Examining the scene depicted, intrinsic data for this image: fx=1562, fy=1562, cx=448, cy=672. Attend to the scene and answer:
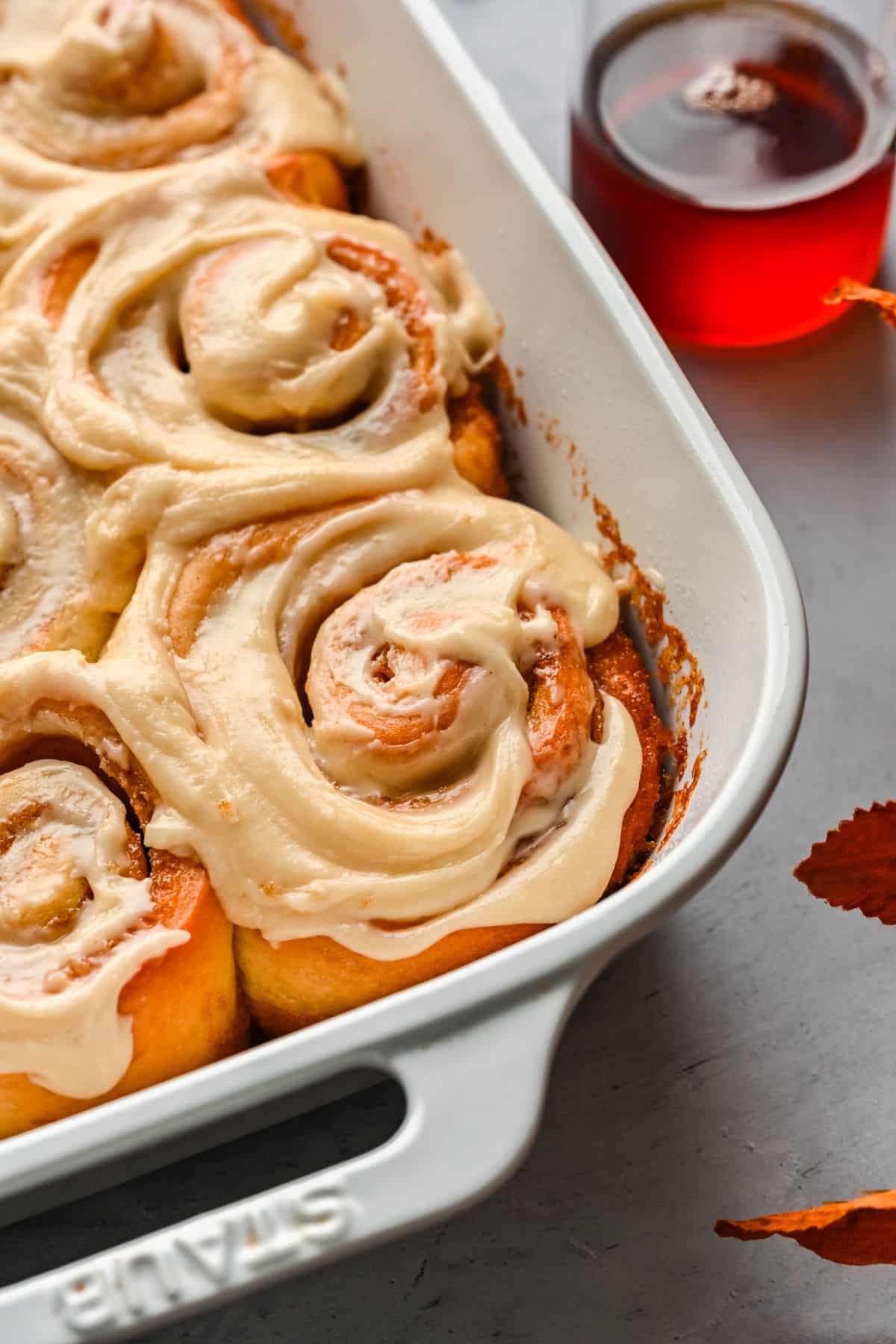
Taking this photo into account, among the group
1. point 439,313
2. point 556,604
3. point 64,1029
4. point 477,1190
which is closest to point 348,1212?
Answer: point 477,1190

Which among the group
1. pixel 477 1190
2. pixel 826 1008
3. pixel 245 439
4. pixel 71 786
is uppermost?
pixel 245 439

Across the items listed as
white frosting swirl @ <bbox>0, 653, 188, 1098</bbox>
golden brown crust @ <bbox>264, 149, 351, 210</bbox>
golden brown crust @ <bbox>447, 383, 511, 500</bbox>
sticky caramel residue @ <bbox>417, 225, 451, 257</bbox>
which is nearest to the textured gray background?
white frosting swirl @ <bbox>0, 653, 188, 1098</bbox>

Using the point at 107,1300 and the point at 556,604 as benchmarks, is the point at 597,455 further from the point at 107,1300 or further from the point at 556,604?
the point at 107,1300

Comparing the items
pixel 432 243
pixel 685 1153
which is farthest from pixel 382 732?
pixel 432 243

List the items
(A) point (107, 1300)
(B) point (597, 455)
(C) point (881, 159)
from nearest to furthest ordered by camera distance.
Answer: (A) point (107, 1300) → (B) point (597, 455) → (C) point (881, 159)

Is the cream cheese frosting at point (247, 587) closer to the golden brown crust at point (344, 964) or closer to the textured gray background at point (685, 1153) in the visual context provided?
the golden brown crust at point (344, 964)

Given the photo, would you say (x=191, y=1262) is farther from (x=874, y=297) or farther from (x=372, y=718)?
(x=874, y=297)

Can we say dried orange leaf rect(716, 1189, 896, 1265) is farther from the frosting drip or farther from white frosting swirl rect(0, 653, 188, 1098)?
the frosting drip
